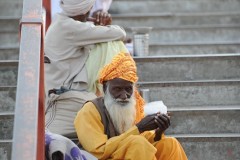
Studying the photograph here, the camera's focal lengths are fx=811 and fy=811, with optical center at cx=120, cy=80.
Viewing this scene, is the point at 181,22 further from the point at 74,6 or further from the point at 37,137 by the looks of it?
the point at 37,137

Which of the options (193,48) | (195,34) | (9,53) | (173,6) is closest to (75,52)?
(9,53)

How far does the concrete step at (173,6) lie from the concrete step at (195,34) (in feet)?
1.89

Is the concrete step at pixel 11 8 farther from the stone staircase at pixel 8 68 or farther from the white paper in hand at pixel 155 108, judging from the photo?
the white paper in hand at pixel 155 108

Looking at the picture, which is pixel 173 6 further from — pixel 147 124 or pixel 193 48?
pixel 147 124

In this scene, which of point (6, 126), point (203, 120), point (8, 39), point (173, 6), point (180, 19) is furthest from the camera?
point (173, 6)

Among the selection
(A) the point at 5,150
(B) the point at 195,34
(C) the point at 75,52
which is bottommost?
(A) the point at 5,150

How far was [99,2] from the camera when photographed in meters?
8.45

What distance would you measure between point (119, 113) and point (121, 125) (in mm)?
88

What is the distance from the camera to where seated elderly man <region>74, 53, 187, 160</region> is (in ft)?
17.5

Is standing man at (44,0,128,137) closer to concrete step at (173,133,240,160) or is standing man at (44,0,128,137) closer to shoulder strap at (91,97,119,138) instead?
shoulder strap at (91,97,119,138)

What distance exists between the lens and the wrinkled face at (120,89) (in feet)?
18.7

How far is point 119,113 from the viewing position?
223 inches

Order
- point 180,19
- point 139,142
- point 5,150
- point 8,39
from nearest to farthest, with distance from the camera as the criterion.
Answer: point 139,142 < point 5,150 < point 8,39 < point 180,19

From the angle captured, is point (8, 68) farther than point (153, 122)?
Yes
